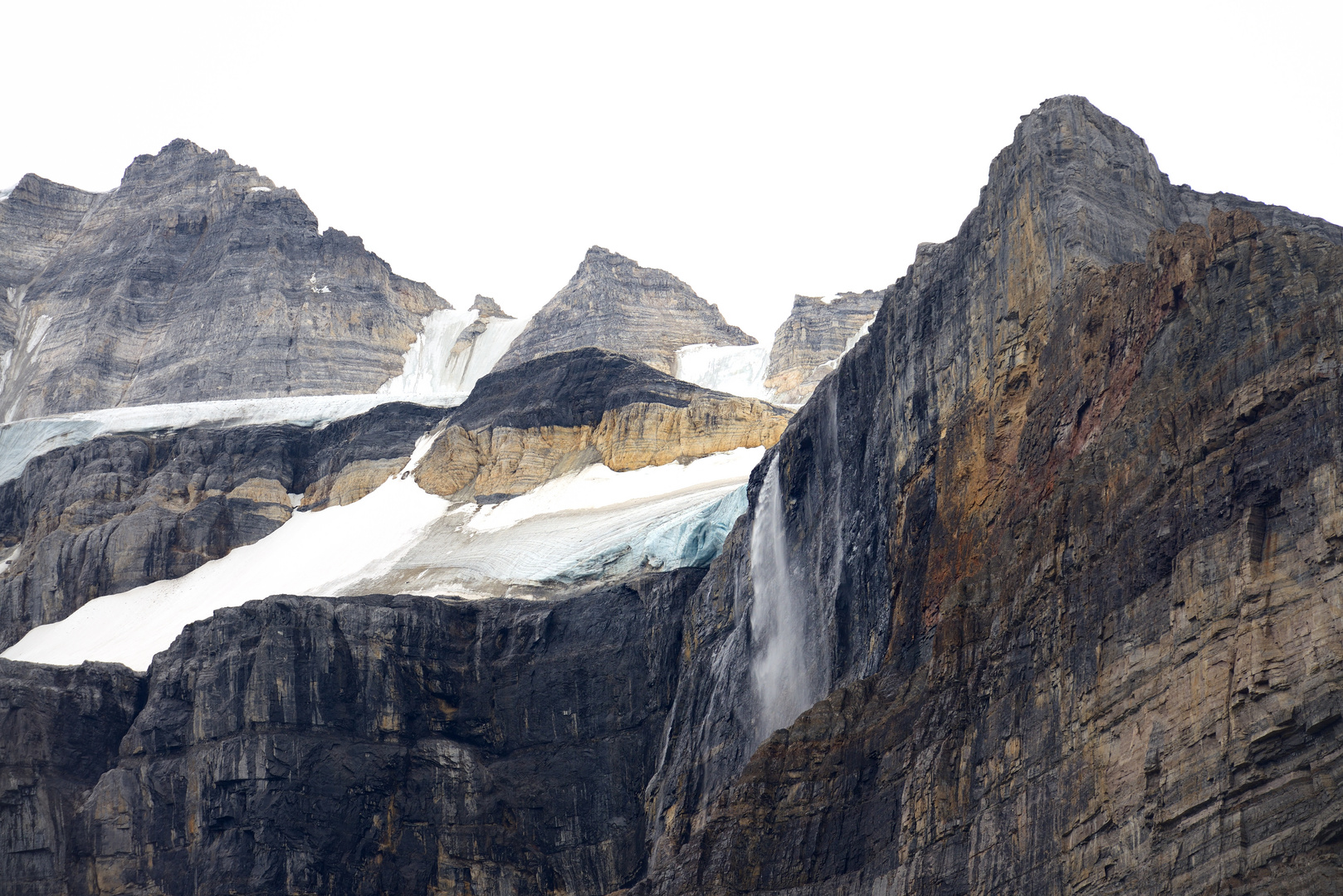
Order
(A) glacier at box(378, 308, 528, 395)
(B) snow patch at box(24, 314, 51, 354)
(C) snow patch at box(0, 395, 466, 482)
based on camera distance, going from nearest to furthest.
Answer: (C) snow patch at box(0, 395, 466, 482) → (A) glacier at box(378, 308, 528, 395) → (B) snow patch at box(24, 314, 51, 354)

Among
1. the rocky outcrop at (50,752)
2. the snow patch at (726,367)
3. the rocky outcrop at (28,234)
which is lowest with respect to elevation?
the rocky outcrop at (50,752)

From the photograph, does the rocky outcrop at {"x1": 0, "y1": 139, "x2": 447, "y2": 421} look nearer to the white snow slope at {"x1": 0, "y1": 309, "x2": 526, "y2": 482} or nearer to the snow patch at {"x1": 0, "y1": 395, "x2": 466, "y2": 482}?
the white snow slope at {"x1": 0, "y1": 309, "x2": 526, "y2": 482}

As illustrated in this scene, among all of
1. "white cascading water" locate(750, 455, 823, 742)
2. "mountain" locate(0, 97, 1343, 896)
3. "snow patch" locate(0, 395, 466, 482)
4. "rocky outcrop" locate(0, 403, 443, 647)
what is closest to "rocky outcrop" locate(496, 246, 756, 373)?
"snow patch" locate(0, 395, 466, 482)

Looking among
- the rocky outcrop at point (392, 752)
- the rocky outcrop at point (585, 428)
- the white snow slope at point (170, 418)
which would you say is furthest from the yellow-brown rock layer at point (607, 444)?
the rocky outcrop at point (392, 752)

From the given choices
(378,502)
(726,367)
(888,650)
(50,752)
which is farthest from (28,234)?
(888,650)

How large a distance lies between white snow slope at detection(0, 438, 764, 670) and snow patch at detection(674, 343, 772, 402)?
36907mm

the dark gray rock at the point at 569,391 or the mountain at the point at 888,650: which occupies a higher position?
the dark gray rock at the point at 569,391

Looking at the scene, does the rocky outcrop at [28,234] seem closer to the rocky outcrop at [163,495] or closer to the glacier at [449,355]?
the glacier at [449,355]

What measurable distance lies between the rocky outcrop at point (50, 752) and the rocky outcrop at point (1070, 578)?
26712 millimetres

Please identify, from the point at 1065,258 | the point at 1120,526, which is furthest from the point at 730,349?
the point at 1120,526

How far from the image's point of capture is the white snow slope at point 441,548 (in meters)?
77.8

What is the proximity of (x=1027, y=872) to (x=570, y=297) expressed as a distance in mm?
114314

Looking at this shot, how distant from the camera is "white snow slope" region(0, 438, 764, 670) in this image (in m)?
77.8

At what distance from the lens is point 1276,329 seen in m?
32.4
